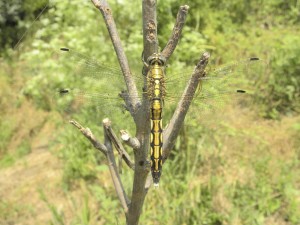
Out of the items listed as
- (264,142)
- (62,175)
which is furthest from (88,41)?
(264,142)

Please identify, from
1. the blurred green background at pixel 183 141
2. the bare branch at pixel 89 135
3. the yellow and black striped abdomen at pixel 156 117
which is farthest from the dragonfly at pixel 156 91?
the blurred green background at pixel 183 141

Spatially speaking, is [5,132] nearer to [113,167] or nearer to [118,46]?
[113,167]

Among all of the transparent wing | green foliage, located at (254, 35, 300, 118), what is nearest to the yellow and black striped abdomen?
the transparent wing

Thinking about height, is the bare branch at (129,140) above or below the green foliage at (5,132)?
above

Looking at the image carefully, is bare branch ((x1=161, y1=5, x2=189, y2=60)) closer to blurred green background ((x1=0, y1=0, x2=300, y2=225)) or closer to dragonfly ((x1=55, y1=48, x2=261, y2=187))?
dragonfly ((x1=55, y1=48, x2=261, y2=187))

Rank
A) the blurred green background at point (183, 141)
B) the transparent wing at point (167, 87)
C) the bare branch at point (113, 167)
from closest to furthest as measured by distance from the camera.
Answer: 1. the bare branch at point (113, 167)
2. the transparent wing at point (167, 87)
3. the blurred green background at point (183, 141)

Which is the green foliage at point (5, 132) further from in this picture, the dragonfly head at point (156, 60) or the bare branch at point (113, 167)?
the dragonfly head at point (156, 60)
